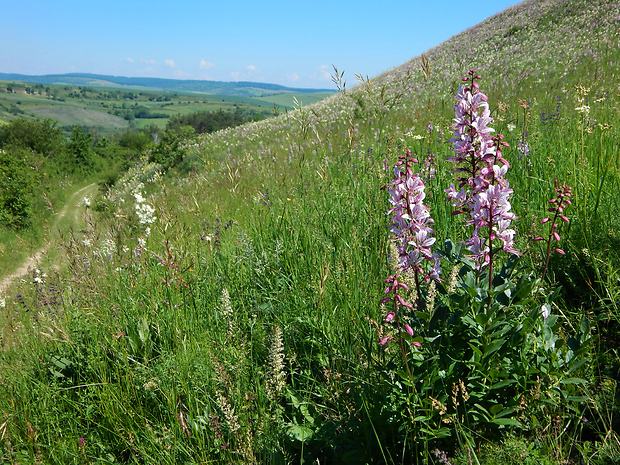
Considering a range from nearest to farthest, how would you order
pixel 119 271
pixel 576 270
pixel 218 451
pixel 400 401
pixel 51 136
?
1. pixel 400 401
2. pixel 218 451
3. pixel 576 270
4. pixel 119 271
5. pixel 51 136

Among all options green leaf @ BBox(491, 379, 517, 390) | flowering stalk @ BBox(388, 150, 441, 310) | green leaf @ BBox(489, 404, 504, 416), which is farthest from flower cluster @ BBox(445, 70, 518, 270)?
green leaf @ BBox(489, 404, 504, 416)

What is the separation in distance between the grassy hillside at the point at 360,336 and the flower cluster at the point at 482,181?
10mm

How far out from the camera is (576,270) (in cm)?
269

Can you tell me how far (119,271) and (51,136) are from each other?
73.2 meters

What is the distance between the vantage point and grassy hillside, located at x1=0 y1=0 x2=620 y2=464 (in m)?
1.72

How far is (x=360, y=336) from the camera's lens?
7.64 feet

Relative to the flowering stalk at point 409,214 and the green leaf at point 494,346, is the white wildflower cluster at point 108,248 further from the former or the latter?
the green leaf at point 494,346

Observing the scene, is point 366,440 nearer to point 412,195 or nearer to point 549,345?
point 549,345

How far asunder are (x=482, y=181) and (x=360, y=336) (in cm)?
117

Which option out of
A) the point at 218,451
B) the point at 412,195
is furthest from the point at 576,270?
the point at 218,451

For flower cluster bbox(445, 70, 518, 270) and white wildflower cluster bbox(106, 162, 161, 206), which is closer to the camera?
flower cluster bbox(445, 70, 518, 270)

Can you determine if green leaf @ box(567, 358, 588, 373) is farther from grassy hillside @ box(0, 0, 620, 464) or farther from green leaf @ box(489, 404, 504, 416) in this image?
green leaf @ box(489, 404, 504, 416)

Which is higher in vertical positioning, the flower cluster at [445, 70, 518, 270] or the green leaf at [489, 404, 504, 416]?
the flower cluster at [445, 70, 518, 270]

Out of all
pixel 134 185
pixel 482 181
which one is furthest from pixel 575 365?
pixel 134 185
